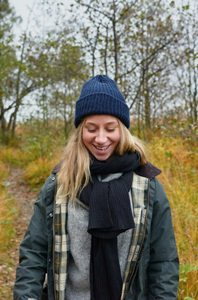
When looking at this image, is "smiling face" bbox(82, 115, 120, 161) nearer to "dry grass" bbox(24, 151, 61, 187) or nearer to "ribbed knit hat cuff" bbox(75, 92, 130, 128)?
"ribbed knit hat cuff" bbox(75, 92, 130, 128)

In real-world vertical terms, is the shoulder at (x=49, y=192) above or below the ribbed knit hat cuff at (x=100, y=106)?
below

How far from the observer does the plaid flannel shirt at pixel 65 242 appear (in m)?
1.59

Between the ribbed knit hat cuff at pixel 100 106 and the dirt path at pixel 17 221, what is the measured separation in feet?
8.57

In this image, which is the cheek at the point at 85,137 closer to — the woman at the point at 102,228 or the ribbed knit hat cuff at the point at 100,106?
the woman at the point at 102,228

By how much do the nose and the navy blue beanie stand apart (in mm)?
129

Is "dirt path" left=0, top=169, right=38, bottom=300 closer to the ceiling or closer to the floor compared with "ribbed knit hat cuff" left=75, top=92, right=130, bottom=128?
closer to the floor

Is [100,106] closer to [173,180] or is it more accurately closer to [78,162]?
[78,162]

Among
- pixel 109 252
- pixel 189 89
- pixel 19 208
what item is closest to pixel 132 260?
pixel 109 252

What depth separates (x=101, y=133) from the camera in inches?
65.4

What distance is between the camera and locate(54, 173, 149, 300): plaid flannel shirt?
1588 millimetres

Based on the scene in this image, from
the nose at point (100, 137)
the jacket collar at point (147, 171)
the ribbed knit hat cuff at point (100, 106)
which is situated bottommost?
the jacket collar at point (147, 171)

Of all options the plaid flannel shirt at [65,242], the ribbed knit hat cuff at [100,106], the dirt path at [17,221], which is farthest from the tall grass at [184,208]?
the dirt path at [17,221]

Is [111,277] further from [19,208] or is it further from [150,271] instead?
[19,208]

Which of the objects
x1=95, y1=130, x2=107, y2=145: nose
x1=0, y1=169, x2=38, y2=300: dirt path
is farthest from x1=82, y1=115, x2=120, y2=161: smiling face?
x1=0, y1=169, x2=38, y2=300: dirt path
